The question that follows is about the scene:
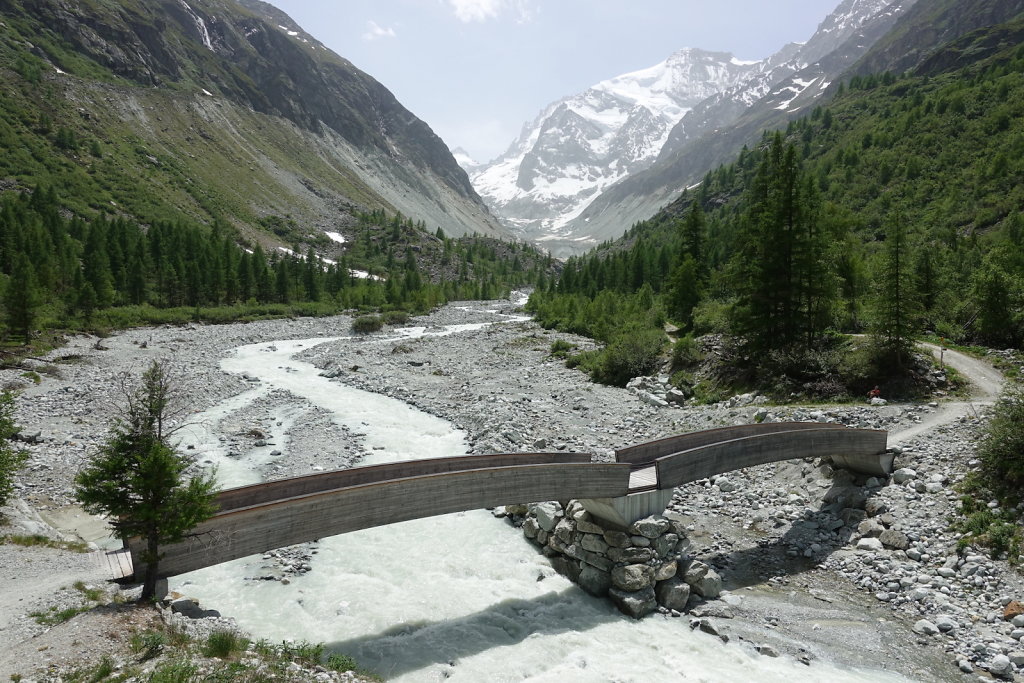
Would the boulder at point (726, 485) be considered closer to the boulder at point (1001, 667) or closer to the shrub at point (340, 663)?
the boulder at point (1001, 667)

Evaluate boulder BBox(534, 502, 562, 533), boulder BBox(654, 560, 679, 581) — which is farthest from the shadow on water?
boulder BBox(534, 502, 562, 533)

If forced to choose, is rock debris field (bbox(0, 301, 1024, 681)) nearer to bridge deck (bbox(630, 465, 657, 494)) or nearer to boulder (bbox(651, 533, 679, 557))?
boulder (bbox(651, 533, 679, 557))

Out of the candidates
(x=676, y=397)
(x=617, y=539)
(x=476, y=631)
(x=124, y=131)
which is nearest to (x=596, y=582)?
(x=617, y=539)

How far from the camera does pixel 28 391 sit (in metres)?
28.5

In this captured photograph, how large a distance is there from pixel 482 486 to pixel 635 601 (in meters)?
4.69

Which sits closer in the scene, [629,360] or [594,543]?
[594,543]

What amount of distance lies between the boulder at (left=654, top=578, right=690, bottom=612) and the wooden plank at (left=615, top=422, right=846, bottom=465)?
364 cm

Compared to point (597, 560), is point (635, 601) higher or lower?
lower

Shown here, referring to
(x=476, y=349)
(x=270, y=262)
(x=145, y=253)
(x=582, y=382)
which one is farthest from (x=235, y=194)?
(x=582, y=382)

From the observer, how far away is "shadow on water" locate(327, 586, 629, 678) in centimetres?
1066

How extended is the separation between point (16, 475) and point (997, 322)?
4479 centimetres

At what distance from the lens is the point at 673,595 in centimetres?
1288

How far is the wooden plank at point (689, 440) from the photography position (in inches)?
624

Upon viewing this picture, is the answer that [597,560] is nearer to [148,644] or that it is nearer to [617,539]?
[617,539]
